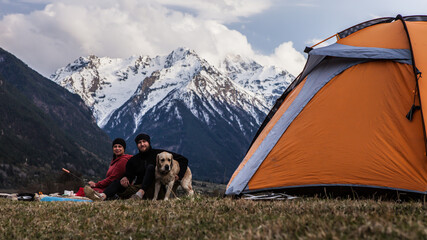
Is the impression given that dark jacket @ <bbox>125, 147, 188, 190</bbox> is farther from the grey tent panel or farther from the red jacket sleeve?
the grey tent panel

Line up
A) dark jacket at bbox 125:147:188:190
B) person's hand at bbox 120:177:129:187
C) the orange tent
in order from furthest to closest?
1. dark jacket at bbox 125:147:188:190
2. person's hand at bbox 120:177:129:187
3. the orange tent

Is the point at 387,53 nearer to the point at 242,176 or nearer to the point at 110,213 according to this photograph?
the point at 242,176

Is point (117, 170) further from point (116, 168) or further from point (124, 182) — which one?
point (124, 182)

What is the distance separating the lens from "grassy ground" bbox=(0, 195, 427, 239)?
17.5 ft

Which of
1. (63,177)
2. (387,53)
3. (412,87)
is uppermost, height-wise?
(387,53)

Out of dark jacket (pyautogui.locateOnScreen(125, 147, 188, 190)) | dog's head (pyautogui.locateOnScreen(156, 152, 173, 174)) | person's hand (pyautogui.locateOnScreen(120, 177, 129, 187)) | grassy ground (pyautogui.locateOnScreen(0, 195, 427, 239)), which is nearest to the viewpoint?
grassy ground (pyautogui.locateOnScreen(0, 195, 427, 239))

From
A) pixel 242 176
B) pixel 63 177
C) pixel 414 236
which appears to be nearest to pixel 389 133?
pixel 242 176

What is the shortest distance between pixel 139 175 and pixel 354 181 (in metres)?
7.09

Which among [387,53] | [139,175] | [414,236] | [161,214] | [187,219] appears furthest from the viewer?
[139,175]

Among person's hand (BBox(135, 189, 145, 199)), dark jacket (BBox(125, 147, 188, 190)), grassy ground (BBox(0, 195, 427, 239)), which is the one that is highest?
dark jacket (BBox(125, 147, 188, 190))

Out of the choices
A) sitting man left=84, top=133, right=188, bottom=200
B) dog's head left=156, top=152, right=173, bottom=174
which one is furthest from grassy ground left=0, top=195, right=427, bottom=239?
sitting man left=84, top=133, right=188, bottom=200

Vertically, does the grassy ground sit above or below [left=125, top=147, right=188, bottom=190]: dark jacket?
below

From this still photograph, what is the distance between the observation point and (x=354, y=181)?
11.6 metres

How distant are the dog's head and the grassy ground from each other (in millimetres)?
3182
